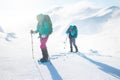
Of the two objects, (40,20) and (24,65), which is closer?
(24,65)

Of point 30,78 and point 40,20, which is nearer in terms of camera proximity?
point 30,78

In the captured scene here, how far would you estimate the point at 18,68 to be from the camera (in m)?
8.53

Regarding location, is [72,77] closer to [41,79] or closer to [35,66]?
[41,79]

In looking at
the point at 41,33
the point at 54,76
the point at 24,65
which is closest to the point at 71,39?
the point at 41,33

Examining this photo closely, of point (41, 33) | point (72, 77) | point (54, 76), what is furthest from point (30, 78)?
point (41, 33)

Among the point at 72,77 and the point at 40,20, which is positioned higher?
the point at 40,20

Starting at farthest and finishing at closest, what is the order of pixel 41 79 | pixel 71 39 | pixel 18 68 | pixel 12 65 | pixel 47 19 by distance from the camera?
pixel 71 39
pixel 47 19
pixel 12 65
pixel 18 68
pixel 41 79

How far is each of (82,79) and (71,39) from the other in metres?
8.65

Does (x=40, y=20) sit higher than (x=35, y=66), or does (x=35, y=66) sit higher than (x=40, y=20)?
(x=40, y=20)

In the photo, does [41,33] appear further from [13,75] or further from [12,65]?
[13,75]

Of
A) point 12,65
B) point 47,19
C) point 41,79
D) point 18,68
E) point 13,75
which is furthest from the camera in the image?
point 47,19

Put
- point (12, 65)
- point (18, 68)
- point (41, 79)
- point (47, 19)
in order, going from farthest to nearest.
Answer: point (47, 19)
point (12, 65)
point (18, 68)
point (41, 79)

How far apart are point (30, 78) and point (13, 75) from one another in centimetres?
75

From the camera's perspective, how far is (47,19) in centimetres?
977
